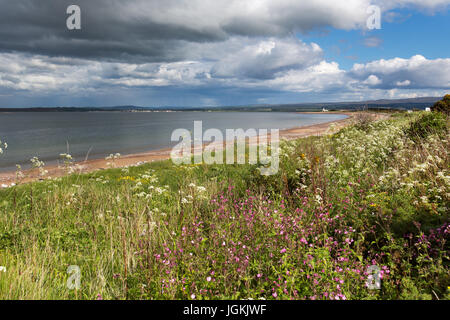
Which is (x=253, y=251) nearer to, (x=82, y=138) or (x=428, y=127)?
(x=428, y=127)

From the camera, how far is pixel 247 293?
326 cm

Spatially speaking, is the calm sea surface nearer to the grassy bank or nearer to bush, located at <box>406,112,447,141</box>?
the grassy bank

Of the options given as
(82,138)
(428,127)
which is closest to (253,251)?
(428,127)

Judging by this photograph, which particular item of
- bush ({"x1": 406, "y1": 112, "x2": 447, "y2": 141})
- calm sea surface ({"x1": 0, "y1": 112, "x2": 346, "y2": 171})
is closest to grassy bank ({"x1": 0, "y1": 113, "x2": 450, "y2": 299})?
bush ({"x1": 406, "y1": 112, "x2": 447, "y2": 141})

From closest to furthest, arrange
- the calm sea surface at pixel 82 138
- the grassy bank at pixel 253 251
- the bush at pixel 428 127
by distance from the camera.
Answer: the grassy bank at pixel 253 251
the bush at pixel 428 127
the calm sea surface at pixel 82 138

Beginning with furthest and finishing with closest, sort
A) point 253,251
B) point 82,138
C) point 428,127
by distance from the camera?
1. point 82,138
2. point 428,127
3. point 253,251

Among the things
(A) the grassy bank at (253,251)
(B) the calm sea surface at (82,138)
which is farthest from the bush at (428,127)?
(B) the calm sea surface at (82,138)

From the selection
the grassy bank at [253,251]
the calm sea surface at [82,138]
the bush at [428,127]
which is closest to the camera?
the grassy bank at [253,251]

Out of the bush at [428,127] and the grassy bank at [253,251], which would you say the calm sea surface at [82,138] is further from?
the bush at [428,127]

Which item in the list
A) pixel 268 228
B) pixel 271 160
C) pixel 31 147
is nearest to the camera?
pixel 268 228

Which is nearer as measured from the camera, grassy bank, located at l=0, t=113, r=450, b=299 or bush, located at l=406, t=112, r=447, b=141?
grassy bank, located at l=0, t=113, r=450, b=299
